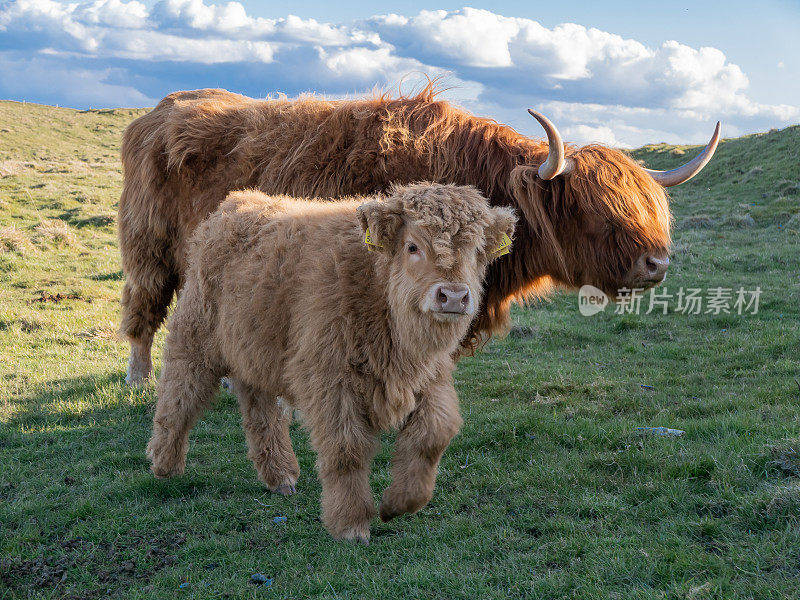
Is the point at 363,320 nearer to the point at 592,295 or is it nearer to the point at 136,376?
Result: the point at 592,295

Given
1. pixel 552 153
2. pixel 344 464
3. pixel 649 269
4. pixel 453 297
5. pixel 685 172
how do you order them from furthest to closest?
pixel 685 172 → pixel 649 269 → pixel 552 153 → pixel 344 464 → pixel 453 297

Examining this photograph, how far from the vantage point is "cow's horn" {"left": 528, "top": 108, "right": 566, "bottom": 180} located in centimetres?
480

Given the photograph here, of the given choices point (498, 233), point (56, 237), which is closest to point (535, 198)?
point (498, 233)

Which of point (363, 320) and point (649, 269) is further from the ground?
point (649, 269)

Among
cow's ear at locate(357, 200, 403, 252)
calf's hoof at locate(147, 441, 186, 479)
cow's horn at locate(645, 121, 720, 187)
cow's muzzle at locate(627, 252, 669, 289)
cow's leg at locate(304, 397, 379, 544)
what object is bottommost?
calf's hoof at locate(147, 441, 186, 479)

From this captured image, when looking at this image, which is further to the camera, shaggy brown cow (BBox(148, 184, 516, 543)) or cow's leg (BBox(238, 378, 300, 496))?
cow's leg (BBox(238, 378, 300, 496))

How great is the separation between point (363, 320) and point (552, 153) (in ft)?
6.49

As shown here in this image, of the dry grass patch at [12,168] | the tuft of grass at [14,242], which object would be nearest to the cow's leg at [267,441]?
the tuft of grass at [14,242]

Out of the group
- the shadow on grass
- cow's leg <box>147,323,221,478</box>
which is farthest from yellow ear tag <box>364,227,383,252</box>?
the shadow on grass

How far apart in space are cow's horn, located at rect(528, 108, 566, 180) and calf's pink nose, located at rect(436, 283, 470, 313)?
74.0 inches

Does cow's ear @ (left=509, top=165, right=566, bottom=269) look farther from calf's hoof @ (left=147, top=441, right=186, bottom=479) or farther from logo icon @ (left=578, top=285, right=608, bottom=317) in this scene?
calf's hoof @ (left=147, top=441, right=186, bottom=479)

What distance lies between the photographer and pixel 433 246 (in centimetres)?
347

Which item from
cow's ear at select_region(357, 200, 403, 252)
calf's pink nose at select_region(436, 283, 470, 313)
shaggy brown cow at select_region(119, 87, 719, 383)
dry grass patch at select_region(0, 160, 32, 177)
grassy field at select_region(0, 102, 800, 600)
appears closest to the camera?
calf's pink nose at select_region(436, 283, 470, 313)

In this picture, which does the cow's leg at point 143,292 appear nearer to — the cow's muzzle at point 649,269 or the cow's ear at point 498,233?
the cow's ear at point 498,233
